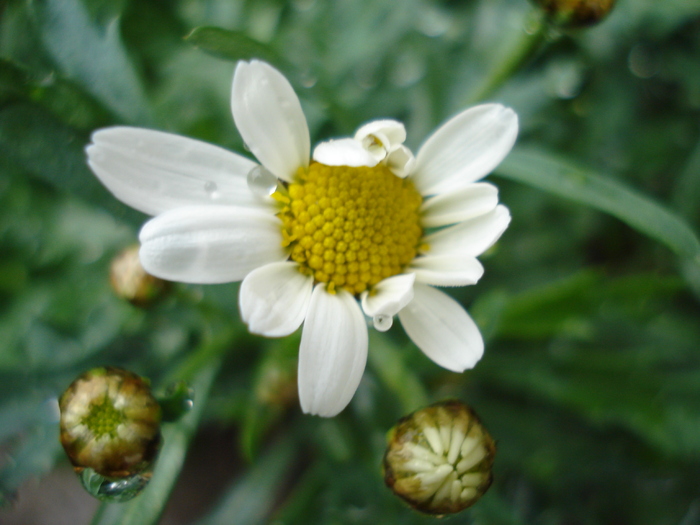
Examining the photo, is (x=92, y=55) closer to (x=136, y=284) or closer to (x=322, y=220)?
(x=136, y=284)

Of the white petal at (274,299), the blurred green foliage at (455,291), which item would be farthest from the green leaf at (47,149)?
the white petal at (274,299)

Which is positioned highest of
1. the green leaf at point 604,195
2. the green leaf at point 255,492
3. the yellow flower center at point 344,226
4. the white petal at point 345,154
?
the white petal at point 345,154

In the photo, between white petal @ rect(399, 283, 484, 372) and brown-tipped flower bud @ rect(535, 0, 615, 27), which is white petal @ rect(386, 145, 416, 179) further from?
brown-tipped flower bud @ rect(535, 0, 615, 27)

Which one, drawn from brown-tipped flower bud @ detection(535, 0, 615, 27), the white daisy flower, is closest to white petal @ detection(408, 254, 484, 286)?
the white daisy flower

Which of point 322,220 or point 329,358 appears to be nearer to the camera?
point 329,358

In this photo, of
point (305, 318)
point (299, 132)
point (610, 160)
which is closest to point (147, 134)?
point (299, 132)

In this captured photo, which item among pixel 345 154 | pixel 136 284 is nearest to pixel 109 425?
pixel 136 284

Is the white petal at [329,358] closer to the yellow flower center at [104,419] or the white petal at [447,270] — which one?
the white petal at [447,270]
